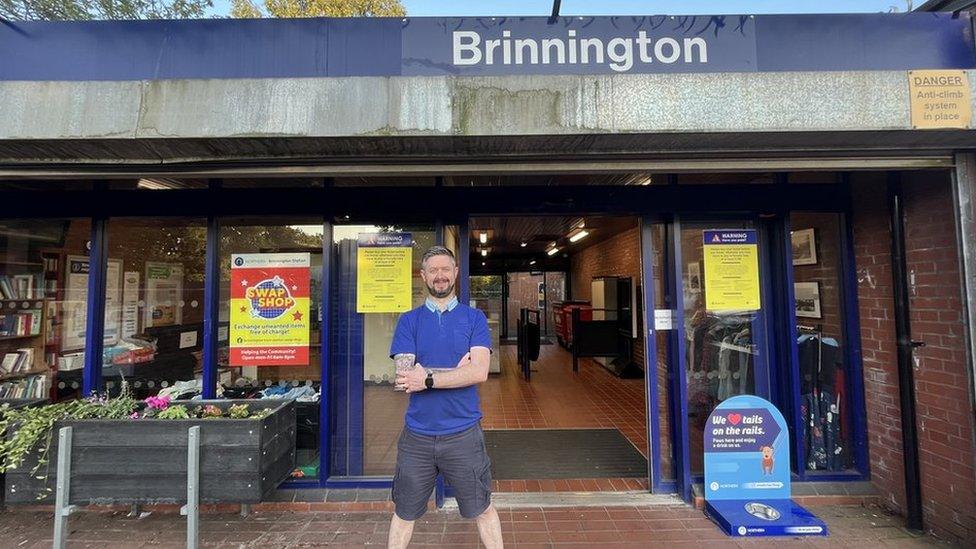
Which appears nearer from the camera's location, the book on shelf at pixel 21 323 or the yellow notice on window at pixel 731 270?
the yellow notice on window at pixel 731 270

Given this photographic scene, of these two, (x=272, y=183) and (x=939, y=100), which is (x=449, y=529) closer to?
(x=272, y=183)

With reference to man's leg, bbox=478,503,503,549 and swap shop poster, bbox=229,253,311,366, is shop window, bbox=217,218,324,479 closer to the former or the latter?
swap shop poster, bbox=229,253,311,366

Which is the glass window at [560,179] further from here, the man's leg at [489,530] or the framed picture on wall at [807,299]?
Result: the man's leg at [489,530]

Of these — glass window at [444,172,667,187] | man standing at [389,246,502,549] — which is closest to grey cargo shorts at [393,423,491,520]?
man standing at [389,246,502,549]

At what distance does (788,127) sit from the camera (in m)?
2.28

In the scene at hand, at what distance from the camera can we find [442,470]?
234cm

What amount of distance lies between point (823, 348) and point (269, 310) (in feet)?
15.4

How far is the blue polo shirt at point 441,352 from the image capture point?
7.66 ft

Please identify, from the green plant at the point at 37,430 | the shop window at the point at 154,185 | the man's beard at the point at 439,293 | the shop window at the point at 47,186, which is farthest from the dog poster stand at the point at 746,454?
the shop window at the point at 47,186

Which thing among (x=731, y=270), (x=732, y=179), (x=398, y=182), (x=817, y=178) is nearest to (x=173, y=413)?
(x=398, y=182)

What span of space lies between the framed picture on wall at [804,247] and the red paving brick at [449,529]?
2.00 m

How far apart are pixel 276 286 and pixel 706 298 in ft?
11.9

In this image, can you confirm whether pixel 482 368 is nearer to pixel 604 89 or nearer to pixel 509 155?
pixel 509 155

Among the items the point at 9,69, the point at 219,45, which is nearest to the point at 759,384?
the point at 219,45
